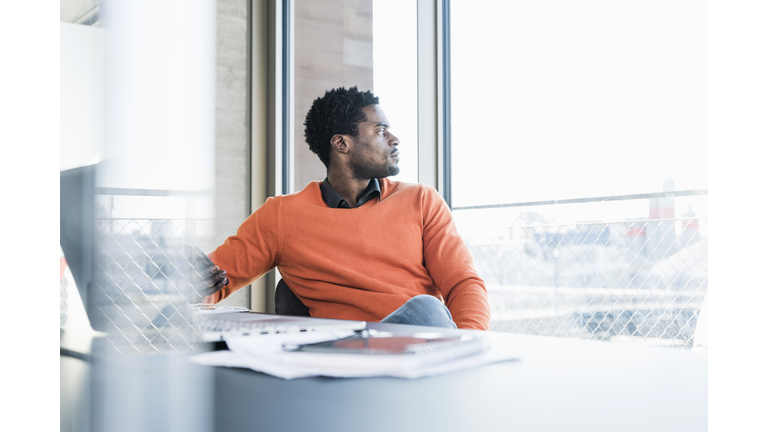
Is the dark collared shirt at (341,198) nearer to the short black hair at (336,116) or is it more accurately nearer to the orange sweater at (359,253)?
the orange sweater at (359,253)

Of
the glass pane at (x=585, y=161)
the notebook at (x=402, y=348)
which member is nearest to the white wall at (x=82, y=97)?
the notebook at (x=402, y=348)

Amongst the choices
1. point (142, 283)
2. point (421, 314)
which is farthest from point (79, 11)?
point (421, 314)

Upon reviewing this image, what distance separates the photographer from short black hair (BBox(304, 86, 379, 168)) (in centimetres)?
171

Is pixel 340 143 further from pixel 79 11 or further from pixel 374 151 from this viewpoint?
pixel 79 11

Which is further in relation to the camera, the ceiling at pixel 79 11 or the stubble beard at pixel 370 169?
the stubble beard at pixel 370 169

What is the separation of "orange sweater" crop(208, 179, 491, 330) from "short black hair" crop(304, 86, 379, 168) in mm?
290

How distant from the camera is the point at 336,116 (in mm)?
1734

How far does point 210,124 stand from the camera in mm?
335

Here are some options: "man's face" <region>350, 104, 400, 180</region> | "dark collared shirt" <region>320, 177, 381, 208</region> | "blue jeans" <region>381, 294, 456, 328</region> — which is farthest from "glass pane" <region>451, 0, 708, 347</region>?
"blue jeans" <region>381, 294, 456, 328</region>

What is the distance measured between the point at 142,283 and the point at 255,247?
1.23m

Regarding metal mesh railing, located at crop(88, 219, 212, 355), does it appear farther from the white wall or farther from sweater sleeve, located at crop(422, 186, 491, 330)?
sweater sleeve, located at crop(422, 186, 491, 330)

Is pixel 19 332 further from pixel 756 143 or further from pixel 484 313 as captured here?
pixel 484 313

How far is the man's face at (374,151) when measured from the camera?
1.62 meters

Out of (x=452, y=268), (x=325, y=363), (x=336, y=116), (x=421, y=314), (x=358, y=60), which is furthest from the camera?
(x=358, y=60)
